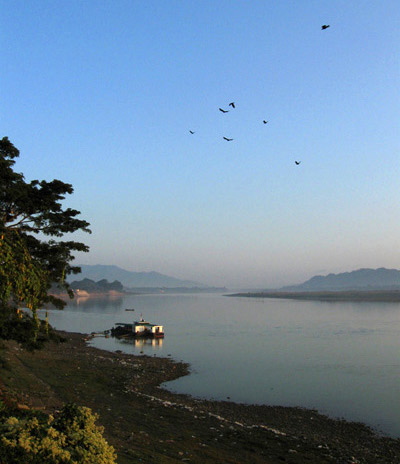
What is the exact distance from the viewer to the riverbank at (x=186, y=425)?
1623 centimetres

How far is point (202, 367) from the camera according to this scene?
44.4 m

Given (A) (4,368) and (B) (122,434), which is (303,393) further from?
(A) (4,368)

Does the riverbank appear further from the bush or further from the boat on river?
the boat on river

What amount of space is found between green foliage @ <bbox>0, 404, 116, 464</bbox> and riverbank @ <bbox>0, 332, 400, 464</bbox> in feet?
16.1

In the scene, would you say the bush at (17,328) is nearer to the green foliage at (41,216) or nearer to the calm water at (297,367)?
the green foliage at (41,216)

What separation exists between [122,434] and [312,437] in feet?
39.6

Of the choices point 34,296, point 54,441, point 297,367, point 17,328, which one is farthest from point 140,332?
point 54,441

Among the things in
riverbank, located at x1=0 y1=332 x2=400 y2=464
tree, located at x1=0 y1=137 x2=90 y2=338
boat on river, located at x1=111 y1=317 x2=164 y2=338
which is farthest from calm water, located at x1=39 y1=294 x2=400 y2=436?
tree, located at x1=0 y1=137 x2=90 y2=338

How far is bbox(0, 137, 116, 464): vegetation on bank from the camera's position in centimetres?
726

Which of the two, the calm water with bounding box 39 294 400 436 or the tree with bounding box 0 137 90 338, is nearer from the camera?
the tree with bounding box 0 137 90 338

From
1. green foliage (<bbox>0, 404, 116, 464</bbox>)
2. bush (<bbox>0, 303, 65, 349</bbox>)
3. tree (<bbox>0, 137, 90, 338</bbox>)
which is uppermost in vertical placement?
tree (<bbox>0, 137, 90, 338</bbox>)

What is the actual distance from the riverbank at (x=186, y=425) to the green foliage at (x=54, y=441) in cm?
490

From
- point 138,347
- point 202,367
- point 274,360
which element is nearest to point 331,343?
point 274,360

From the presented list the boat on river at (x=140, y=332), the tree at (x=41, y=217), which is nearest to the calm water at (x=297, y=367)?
the boat on river at (x=140, y=332)
